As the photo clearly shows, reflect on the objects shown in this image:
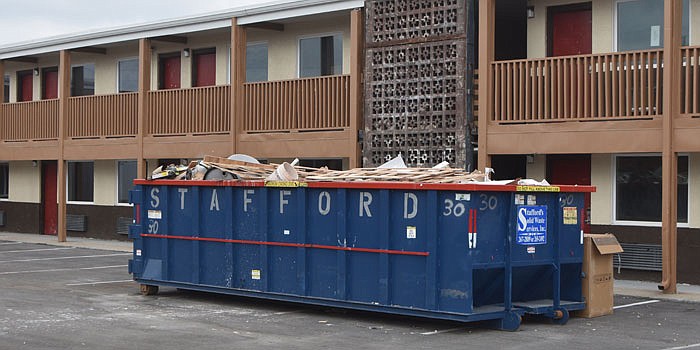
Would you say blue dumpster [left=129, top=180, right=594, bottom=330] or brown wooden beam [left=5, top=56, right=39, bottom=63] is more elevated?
brown wooden beam [left=5, top=56, right=39, bottom=63]

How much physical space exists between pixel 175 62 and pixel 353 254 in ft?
49.9

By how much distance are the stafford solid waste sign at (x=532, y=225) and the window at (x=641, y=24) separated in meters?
6.61

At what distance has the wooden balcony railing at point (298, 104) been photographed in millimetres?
21234

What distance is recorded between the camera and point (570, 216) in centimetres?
1368

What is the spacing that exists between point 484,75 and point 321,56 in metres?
5.84

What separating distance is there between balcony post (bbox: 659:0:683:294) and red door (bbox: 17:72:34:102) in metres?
21.2

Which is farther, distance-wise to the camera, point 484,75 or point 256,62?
point 256,62

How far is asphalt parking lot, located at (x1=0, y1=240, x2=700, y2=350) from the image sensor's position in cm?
1147

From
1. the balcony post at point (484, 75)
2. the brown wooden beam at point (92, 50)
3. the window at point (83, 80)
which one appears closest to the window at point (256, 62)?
the brown wooden beam at point (92, 50)

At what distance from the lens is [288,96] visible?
22297 mm

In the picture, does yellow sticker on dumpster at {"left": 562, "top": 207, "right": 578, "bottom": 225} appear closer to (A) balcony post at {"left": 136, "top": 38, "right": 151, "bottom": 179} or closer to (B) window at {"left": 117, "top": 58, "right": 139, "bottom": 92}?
(A) balcony post at {"left": 136, "top": 38, "right": 151, "bottom": 179}

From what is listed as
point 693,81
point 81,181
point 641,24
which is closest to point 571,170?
point 641,24

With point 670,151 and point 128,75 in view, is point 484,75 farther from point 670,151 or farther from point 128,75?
point 128,75

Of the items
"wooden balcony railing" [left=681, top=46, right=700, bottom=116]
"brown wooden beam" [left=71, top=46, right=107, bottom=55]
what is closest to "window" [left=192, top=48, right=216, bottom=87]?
"brown wooden beam" [left=71, top=46, right=107, bottom=55]
